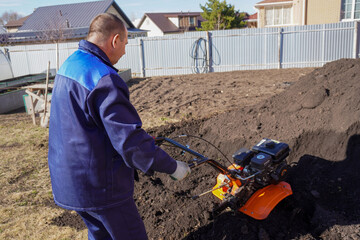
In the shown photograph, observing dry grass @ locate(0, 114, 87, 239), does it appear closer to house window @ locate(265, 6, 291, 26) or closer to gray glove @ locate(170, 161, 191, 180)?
gray glove @ locate(170, 161, 191, 180)

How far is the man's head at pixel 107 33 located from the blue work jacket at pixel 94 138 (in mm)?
55

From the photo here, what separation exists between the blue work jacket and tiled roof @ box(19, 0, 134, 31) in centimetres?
2753

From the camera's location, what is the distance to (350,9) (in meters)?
17.6

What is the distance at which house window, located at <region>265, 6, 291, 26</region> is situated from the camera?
1081 inches

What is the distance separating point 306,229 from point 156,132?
379 centimetres

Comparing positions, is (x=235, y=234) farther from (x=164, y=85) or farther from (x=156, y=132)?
(x=164, y=85)

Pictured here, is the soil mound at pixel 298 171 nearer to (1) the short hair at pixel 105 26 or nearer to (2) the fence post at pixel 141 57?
(1) the short hair at pixel 105 26

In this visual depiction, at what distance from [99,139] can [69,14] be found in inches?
1212

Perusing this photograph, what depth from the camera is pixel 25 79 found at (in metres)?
13.0

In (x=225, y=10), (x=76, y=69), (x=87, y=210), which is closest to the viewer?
(x=76, y=69)

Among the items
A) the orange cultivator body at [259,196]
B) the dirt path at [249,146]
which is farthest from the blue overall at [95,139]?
the dirt path at [249,146]

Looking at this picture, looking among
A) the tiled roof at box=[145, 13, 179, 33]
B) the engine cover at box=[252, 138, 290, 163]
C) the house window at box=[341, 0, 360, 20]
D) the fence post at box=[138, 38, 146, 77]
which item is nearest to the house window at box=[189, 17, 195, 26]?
the tiled roof at box=[145, 13, 179, 33]

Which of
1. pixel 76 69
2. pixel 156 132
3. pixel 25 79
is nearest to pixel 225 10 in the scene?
pixel 25 79

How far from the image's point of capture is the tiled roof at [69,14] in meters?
28.1
